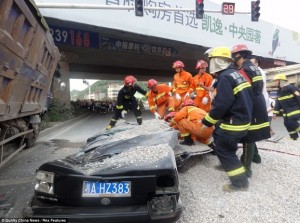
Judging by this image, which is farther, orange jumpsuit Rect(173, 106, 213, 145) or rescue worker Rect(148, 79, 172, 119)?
rescue worker Rect(148, 79, 172, 119)

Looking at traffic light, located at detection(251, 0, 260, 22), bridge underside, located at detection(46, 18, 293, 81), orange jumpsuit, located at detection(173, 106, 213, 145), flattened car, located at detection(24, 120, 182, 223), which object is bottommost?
flattened car, located at detection(24, 120, 182, 223)

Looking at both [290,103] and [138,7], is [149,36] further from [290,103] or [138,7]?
[290,103]

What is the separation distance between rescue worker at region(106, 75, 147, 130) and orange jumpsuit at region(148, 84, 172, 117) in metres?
0.45

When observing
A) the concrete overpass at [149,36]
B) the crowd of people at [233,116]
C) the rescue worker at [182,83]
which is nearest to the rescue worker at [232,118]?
the crowd of people at [233,116]

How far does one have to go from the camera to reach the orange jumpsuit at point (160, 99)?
24.4 ft

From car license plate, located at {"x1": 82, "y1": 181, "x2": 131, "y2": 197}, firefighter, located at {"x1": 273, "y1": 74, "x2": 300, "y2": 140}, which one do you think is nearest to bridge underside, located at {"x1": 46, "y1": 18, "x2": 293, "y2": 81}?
firefighter, located at {"x1": 273, "y1": 74, "x2": 300, "y2": 140}

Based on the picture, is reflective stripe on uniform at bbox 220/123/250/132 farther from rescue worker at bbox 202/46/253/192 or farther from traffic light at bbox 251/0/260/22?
traffic light at bbox 251/0/260/22

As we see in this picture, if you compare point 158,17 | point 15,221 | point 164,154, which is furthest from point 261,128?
point 158,17

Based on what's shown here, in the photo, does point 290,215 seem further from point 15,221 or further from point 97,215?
point 15,221

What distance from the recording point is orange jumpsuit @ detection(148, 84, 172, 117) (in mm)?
7434

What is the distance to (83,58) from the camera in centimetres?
2062

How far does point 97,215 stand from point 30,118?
14.4ft

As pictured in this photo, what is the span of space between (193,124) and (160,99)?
2680 millimetres

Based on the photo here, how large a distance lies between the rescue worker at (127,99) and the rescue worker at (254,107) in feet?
12.2
